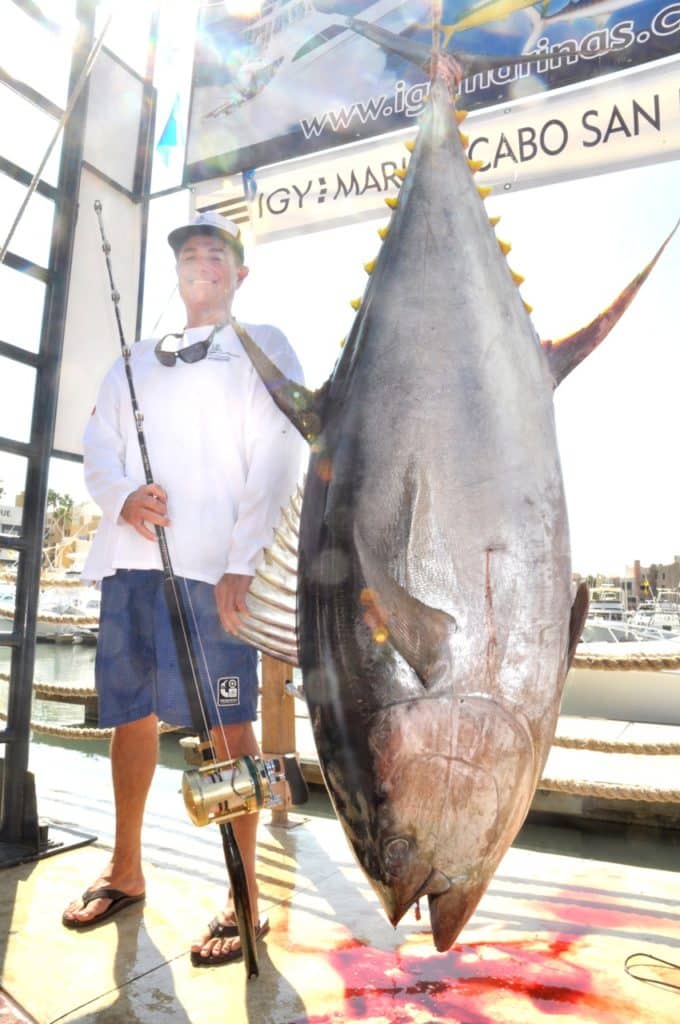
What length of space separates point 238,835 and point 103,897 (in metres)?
Result: 0.47

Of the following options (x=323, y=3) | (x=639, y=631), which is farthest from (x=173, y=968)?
(x=639, y=631)

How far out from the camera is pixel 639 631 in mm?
11578

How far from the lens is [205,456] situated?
1734 millimetres

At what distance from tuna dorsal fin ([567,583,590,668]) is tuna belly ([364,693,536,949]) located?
0.39ft

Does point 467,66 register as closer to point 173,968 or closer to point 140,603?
point 140,603

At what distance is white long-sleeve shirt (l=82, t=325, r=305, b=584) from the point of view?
1.67m

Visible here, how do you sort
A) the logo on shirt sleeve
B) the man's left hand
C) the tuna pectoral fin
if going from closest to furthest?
the tuna pectoral fin < the man's left hand < the logo on shirt sleeve

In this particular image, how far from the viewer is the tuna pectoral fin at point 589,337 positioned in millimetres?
964

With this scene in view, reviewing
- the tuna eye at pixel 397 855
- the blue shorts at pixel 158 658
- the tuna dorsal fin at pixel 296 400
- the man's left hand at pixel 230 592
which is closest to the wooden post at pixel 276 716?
the blue shorts at pixel 158 658

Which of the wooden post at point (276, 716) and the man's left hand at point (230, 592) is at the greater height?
the man's left hand at point (230, 592)

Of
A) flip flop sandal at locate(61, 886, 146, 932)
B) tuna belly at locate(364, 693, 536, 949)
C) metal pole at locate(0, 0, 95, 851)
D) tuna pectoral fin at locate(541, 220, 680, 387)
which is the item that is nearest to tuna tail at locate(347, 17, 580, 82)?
tuna pectoral fin at locate(541, 220, 680, 387)

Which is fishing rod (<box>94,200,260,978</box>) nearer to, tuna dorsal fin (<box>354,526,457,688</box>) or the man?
the man

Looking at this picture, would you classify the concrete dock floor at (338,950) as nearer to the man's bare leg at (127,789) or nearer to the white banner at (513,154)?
the man's bare leg at (127,789)

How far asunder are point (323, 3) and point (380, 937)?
2.79 meters
